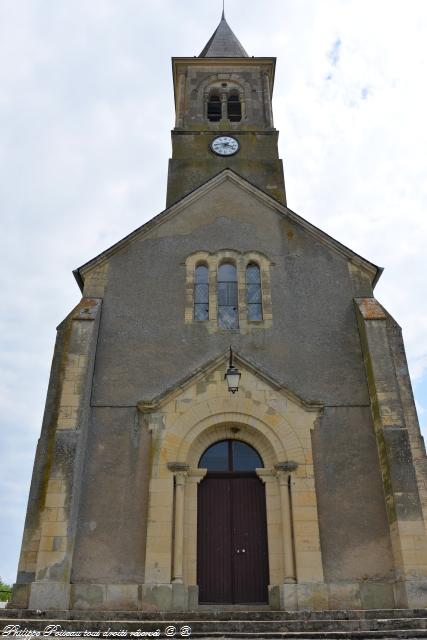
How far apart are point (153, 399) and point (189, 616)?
4.68 metres

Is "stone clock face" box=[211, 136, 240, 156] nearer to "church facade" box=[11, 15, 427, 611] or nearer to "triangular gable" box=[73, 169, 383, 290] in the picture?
"triangular gable" box=[73, 169, 383, 290]

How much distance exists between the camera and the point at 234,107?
22703 mm

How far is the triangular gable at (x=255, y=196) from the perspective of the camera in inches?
581

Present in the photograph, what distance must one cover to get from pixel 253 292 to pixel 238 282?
490 millimetres

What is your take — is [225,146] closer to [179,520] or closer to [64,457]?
[64,457]

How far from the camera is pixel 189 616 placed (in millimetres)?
9594

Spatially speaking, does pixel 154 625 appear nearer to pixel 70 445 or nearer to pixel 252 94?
pixel 70 445

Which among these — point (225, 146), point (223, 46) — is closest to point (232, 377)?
point (225, 146)

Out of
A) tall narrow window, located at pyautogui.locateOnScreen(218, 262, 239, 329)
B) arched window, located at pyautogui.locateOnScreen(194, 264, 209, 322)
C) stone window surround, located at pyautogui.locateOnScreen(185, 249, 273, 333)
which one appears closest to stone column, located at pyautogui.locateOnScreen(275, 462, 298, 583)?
stone window surround, located at pyautogui.locateOnScreen(185, 249, 273, 333)

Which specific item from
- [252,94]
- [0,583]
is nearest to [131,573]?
[252,94]

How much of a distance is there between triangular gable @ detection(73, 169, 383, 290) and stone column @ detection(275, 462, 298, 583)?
595 cm

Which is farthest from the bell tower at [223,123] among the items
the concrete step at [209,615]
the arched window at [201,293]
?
the concrete step at [209,615]

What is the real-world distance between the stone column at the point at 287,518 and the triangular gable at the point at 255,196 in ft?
19.5

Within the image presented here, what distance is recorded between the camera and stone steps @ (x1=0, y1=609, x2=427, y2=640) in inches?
329
